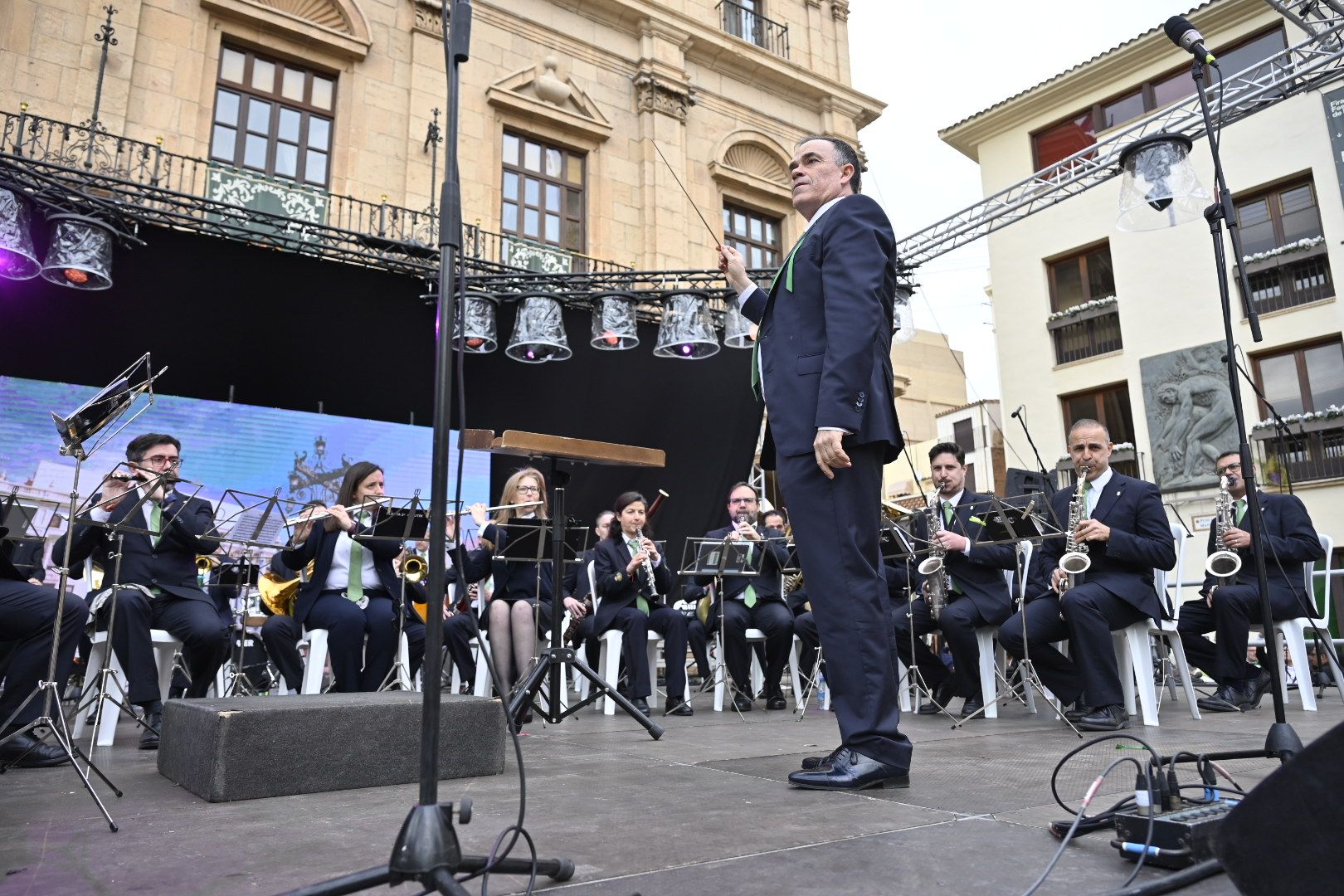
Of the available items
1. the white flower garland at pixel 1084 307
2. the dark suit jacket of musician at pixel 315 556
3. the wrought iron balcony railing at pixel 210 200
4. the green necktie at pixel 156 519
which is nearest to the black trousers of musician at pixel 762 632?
the dark suit jacket of musician at pixel 315 556

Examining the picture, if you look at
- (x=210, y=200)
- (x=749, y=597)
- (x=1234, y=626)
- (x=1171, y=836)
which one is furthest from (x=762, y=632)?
(x=210, y=200)

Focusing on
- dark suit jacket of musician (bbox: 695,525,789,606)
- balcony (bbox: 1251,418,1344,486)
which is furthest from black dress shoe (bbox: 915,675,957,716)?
balcony (bbox: 1251,418,1344,486)

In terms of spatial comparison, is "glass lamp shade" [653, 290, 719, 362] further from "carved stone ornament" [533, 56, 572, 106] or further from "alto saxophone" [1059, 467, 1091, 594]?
"alto saxophone" [1059, 467, 1091, 594]

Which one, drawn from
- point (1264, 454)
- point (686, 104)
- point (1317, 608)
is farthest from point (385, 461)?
point (1264, 454)

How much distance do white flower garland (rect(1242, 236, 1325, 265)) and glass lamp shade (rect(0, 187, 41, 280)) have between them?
16.7 meters

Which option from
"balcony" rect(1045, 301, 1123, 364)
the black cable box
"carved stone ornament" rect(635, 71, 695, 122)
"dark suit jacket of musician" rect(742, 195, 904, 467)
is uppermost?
"carved stone ornament" rect(635, 71, 695, 122)

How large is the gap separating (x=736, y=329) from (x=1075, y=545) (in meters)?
5.81

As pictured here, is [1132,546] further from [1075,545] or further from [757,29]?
[757,29]

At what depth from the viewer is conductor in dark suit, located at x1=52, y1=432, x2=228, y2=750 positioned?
14.4 feet

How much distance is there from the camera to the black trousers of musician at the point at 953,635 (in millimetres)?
5383

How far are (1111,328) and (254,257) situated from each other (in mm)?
15465

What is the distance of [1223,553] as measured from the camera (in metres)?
5.73

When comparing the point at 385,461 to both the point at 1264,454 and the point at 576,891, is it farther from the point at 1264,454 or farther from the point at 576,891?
the point at 1264,454

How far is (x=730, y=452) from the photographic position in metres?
11.5
